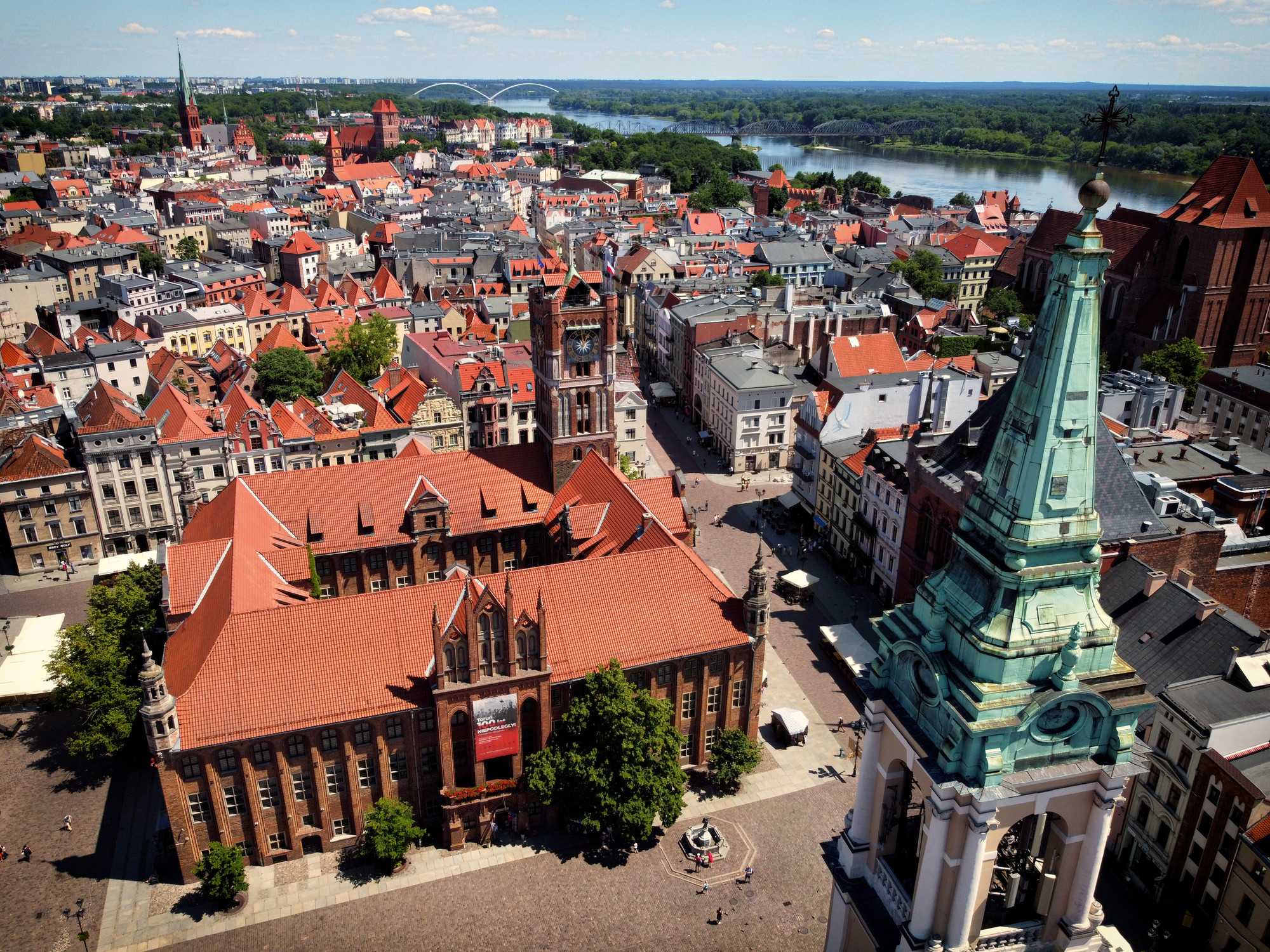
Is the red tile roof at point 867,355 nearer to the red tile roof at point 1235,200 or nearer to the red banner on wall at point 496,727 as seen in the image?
the red tile roof at point 1235,200

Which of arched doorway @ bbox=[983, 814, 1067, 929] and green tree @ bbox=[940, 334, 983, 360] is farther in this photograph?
green tree @ bbox=[940, 334, 983, 360]

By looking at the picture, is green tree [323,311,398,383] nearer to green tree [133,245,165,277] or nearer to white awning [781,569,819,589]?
white awning [781,569,819,589]

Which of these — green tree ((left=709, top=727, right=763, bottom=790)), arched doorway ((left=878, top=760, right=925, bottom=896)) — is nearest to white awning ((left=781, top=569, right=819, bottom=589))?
green tree ((left=709, top=727, right=763, bottom=790))

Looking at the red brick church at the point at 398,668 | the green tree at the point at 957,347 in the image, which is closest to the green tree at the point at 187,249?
the red brick church at the point at 398,668

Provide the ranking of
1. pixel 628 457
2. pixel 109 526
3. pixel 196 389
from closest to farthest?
pixel 109 526 < pixel 628 457 < pixel 196 389

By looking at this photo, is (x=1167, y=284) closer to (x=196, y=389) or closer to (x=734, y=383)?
(x=734, y=383)

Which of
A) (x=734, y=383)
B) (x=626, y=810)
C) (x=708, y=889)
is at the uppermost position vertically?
(x=734, y=383)

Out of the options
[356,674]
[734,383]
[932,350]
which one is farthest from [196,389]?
[932,350]

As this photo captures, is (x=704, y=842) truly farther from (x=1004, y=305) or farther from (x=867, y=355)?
(x=1004, y=305)
